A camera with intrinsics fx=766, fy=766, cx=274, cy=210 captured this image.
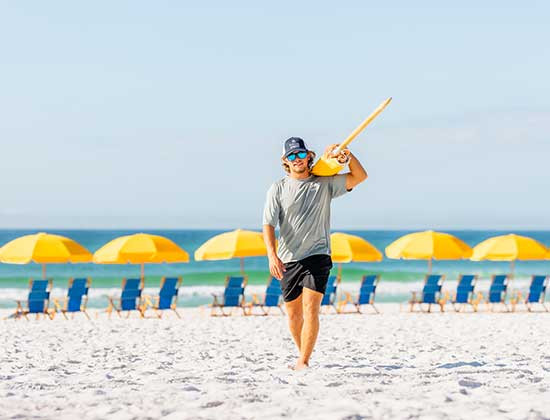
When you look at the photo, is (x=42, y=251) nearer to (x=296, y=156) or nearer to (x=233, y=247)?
(x=233, y=247)

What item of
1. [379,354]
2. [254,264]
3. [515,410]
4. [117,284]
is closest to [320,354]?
[379,354]

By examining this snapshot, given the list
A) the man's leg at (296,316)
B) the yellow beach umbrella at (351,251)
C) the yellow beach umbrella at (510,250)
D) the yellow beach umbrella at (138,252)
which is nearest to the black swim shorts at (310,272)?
the man's leg at (296,316)

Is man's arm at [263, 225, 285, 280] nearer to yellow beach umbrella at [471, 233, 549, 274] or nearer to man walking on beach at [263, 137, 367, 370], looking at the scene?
man walking on beach at [263, 137, 367, 370]

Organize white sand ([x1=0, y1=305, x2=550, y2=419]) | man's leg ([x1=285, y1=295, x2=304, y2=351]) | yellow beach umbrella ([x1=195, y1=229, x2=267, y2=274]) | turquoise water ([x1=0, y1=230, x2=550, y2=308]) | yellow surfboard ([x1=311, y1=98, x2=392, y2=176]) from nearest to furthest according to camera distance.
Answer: white sand ([x1=0, y1=305, x2=550, y2=419])
yellow surfboard ([x1=311, y1=98, x2=392, y2=176])
man's leg ([x1=285, y1=295, x2=304, y2=351])
yellow beach umbrella ([x1=195, y1=229, x2=267, y2=274])
turquoise water ([x1=0, y1=230, x2=550, y2=308])

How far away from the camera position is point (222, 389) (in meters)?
4.30

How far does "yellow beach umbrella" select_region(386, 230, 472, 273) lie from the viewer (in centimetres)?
1445

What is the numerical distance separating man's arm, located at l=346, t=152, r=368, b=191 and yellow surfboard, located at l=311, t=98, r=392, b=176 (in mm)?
90

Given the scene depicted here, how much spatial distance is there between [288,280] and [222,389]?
3.63 feet

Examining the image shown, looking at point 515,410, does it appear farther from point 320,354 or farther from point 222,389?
point 320,354

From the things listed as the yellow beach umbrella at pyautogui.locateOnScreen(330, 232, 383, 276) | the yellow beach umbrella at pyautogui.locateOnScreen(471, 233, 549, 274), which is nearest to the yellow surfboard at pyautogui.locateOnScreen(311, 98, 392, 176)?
the yellow beach umbrella at pyautogui.locateOnScreen(330, 232, 383, 276)

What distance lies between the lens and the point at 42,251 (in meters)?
13.3

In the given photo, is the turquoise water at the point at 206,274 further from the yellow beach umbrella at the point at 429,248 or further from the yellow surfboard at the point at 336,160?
the yellow surfboard at the point at 336,160

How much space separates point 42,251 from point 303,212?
9241 millimetres

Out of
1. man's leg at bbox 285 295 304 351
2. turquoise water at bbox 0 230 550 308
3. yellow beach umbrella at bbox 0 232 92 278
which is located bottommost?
turquoise water at bbox 0 230 550 308
